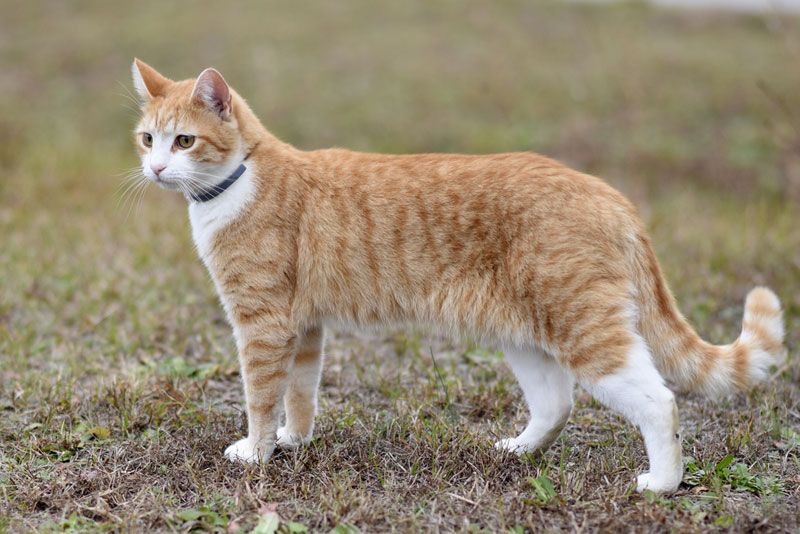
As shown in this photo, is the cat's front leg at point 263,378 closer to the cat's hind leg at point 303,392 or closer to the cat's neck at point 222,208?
the cat's hind leg at point 303,392

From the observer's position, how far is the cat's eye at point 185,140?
324cm

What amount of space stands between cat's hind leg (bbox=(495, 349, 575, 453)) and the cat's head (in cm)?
129

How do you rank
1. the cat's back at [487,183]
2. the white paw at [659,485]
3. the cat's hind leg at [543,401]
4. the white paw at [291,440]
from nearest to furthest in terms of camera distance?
the white paw at [659,485] → the cat's back at [487,183] → the cat's hind leg at [543,401] → the white paw at [291,440]

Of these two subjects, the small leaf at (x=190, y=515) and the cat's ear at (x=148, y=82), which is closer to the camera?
the small leaf at (x=190, y=515)

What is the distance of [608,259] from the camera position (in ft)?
9.63

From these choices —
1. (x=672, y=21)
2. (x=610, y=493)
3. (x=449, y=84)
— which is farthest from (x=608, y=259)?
(x=672, y=21)

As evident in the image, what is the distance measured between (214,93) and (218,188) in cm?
35

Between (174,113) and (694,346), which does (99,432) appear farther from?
(694,346)

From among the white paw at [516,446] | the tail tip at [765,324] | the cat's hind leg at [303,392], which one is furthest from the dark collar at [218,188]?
the tail tip at [765,324]

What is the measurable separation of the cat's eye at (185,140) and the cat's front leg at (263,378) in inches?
27.9

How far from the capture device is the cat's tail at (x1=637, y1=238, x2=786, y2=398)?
305 centimetres

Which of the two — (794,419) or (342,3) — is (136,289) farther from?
(342,3)

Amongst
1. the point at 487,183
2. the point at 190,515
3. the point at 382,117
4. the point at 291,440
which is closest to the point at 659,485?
the point at 487,183

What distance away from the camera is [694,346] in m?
3.07
